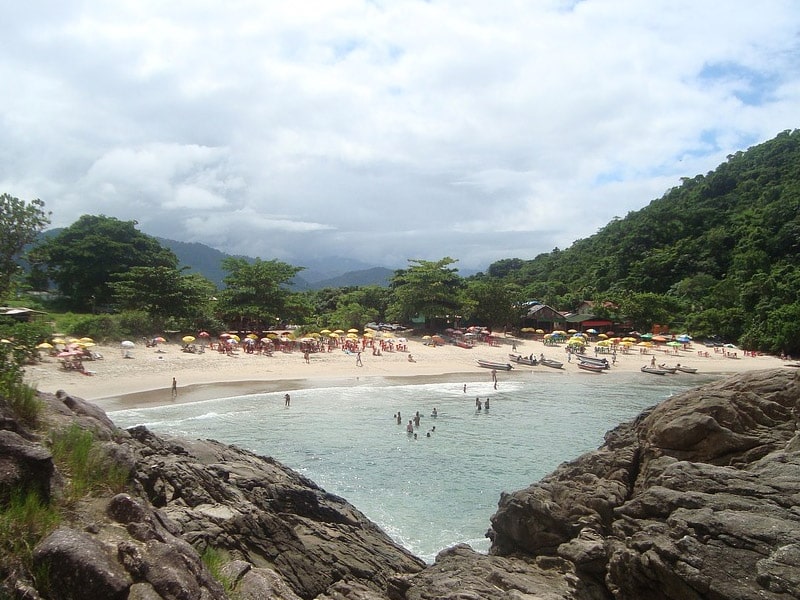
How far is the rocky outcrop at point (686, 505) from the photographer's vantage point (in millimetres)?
6859

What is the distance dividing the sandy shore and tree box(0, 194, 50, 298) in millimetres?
17906

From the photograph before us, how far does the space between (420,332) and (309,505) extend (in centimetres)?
5139

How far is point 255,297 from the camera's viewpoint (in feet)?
171

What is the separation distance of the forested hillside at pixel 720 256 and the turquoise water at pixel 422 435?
25318 millimetres

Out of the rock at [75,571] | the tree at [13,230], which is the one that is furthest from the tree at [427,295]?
the rock at [75,571]

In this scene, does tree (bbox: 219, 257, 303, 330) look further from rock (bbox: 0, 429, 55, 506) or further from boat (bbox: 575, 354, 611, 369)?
rock (bbox: 0, 429, 55, 506)

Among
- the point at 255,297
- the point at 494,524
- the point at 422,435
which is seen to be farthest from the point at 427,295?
the point at 494,524

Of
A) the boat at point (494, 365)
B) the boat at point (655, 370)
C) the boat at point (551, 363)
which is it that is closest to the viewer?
the boat at point (655, 370)

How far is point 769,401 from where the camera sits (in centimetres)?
1114

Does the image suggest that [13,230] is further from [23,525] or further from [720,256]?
[720,256]

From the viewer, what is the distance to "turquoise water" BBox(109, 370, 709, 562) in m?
16.9

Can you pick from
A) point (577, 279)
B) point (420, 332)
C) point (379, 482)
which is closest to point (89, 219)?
point (420, 332)

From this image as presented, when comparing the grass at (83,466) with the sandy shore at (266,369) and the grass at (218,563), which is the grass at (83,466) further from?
the sandy shore at (266,369)

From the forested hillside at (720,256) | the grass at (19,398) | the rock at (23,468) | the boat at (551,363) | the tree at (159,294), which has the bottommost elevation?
the boat at (551,363)
